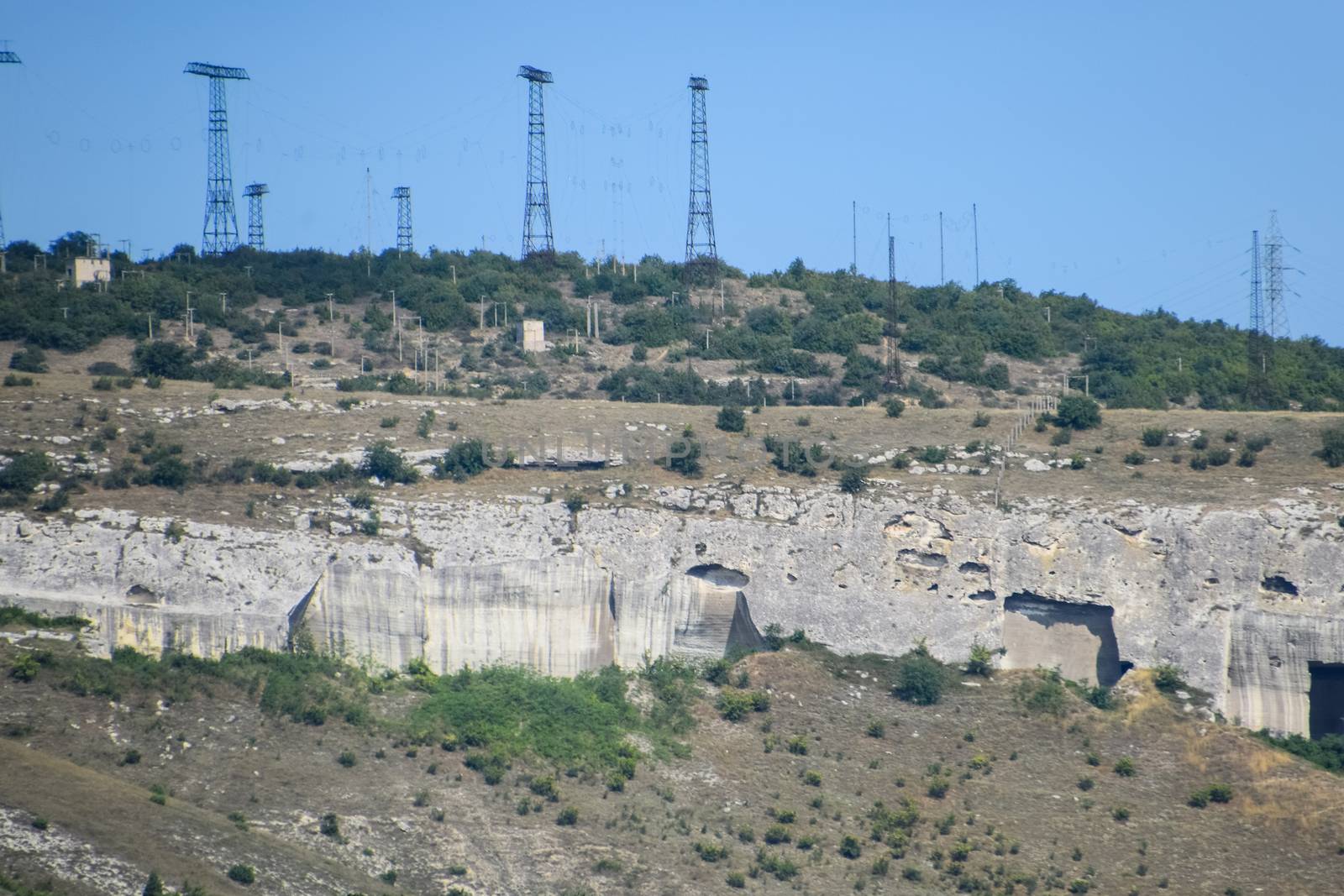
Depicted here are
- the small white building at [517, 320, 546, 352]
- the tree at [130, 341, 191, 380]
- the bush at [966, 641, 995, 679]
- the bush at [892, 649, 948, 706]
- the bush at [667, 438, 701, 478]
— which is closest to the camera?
the bush at [892, 649, 948, 706]

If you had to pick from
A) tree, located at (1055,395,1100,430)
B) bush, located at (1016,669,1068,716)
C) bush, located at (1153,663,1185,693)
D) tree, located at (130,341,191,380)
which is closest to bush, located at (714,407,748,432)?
tree, located at (1055,395,1100,430)

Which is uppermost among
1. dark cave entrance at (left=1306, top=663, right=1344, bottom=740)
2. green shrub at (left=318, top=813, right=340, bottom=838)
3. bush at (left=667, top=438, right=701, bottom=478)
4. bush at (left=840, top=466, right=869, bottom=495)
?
bush at (left=667, top=438, right=701, bottom=478)

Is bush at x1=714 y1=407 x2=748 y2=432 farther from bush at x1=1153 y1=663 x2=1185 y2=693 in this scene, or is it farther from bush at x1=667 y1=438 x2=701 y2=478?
bush at x1=1153 y1=663 x2=1185 y2=693

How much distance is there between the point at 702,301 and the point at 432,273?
1266 cm

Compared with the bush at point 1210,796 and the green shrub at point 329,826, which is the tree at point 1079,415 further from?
the green shrub at point 329,826

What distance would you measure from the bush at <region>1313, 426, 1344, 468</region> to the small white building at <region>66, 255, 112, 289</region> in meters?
48.8

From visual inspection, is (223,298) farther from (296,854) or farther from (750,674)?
(296,854)

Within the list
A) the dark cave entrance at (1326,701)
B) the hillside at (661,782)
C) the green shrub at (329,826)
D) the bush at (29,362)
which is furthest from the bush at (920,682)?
the bush at (29,362)

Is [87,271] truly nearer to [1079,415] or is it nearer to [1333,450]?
[1079,415]

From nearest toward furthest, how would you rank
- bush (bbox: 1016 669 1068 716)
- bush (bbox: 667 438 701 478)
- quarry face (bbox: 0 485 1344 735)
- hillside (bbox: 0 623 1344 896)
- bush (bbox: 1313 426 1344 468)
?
hillside (bbox: 0 623 1344 896)
quarry face (bbox: 0 485 1344 735)
bush (bbox: 1016 669 1068 716)
bush (bbox: 1313 426 1344 468)
bush (bbox: 667 438 701 478)

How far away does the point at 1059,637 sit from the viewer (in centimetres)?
4659

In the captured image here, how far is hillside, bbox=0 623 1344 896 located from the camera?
35.6 m

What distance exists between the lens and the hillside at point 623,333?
6669cm

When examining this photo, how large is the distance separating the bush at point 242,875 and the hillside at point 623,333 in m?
29.3
